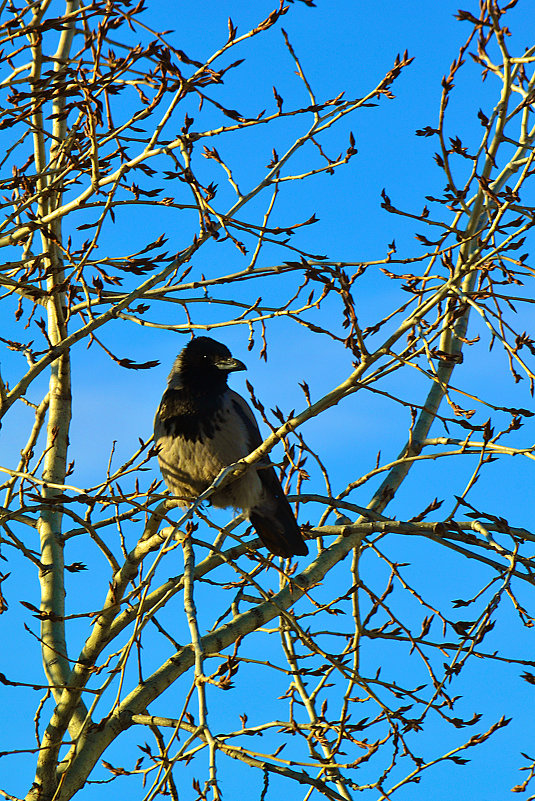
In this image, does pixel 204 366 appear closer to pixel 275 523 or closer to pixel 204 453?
pixel 204 453

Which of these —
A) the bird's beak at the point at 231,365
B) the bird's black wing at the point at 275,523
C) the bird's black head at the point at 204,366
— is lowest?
the bird's black wing at the point at 275,523

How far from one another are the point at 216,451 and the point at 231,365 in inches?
25.1

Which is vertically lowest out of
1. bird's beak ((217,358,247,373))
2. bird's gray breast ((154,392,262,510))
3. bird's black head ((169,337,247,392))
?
bird's gray breast ((154,392,262,510))

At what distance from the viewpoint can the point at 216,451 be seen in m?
5.98

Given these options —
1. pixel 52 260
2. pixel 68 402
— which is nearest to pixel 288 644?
pixel 68 402

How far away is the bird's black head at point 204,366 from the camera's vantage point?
6.28m

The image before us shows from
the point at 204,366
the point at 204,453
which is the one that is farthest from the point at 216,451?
the point at 204,366

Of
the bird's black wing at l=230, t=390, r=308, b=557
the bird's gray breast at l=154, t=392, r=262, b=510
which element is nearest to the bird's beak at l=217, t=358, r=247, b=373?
the bird's gray breast at l=154, t=392, r=262, b=510

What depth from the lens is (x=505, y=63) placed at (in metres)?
3.63

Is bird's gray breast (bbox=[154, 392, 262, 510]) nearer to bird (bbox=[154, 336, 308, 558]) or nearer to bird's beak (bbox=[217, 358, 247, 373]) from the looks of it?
bird (bbox=[154, 336, 308, 558])

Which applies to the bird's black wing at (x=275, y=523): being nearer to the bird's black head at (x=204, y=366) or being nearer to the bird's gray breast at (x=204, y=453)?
the bird's gray breast at (x=204, y=453)

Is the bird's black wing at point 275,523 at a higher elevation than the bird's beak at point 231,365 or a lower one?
lower

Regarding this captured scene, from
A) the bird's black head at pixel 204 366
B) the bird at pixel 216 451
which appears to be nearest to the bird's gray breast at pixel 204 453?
the bird at pixel 216 451

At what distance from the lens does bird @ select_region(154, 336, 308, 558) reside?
235 inches
